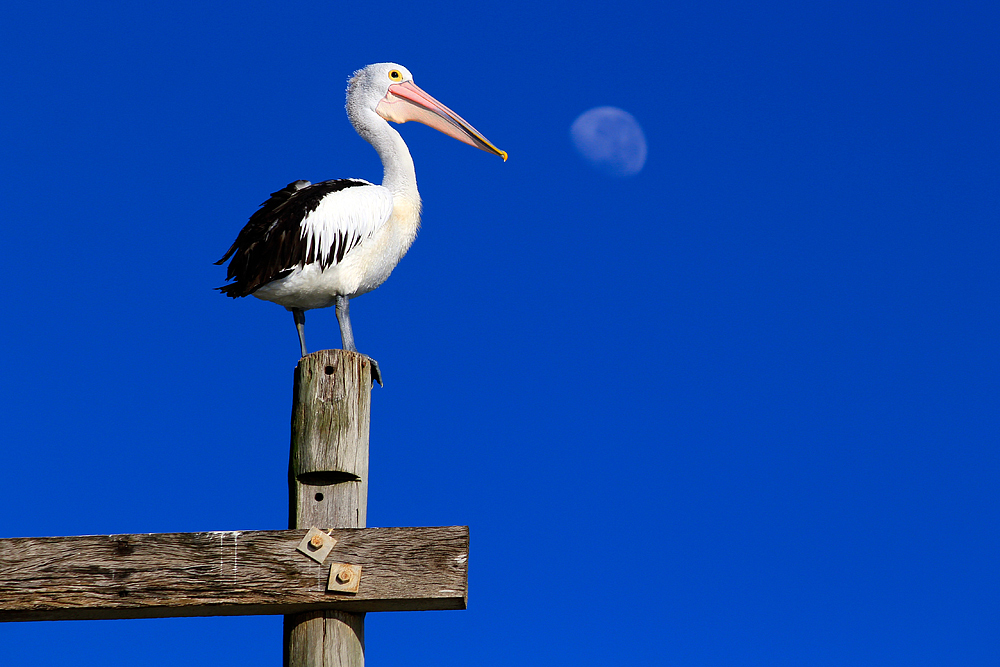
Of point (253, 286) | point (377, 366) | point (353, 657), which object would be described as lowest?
point (353, 657)

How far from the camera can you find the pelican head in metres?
7.41

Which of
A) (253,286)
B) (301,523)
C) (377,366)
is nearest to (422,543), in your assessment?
(301,523)

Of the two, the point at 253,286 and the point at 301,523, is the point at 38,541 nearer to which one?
the point at 301,523

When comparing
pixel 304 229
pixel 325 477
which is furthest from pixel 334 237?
pixel 325 477

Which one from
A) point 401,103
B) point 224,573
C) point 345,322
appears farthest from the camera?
point 401,103

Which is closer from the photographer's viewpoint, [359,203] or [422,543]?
[422,543]

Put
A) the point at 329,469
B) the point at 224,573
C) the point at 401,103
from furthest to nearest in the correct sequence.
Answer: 1. the point at 401,103
2. the point at 329,469
3. the point at 224,573

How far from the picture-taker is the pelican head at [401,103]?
7414mm

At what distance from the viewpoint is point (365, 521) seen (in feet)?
13.1

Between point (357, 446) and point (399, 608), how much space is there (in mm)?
646

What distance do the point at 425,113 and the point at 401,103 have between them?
18 cm

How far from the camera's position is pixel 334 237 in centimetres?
612

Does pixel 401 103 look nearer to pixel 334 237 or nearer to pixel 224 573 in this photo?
pixel 334 237


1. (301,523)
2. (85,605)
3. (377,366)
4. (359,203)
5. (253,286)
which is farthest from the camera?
(359,203)
